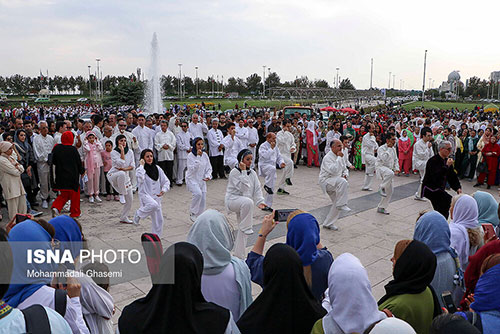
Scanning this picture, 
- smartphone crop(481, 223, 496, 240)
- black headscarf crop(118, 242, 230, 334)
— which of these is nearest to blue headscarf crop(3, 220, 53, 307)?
black headscarf crop(118, 242, 230, 334)

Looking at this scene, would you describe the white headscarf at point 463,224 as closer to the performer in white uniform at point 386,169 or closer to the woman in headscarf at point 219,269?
the woman in headscarf at point 219,269

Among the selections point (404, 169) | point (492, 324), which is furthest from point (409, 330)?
point (404, 169)

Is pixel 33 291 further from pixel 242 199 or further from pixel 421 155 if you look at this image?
pixel 421 155

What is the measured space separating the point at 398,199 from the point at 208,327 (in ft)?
30.1

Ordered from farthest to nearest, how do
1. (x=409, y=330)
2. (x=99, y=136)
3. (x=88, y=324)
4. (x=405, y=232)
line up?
(x=99, y=136), (x=405, y=232), (x=88, y=324), (x=409, y=330)

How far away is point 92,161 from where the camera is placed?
8977 mm

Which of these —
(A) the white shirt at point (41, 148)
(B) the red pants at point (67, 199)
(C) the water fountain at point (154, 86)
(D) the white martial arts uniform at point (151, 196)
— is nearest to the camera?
(D) the white martial arts uniform at point (151, 196)

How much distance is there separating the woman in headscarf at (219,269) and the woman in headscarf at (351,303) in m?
0.86

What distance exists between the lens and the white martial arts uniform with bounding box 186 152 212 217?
774cm

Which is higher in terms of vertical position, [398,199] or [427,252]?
[427,252]

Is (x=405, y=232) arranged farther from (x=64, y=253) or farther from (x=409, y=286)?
(x=64, y=253)

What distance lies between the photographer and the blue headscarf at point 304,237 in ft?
10.2

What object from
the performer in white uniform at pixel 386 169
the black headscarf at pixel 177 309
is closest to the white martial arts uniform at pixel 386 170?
the performer in white uniform at pixel 386 169

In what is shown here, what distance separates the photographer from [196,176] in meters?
7.83
